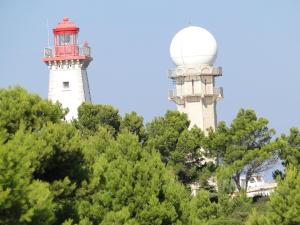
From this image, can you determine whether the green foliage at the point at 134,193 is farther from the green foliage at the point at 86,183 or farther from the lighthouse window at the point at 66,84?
the lighthouse window at the point at 66,84

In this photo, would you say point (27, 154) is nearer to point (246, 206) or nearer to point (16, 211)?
point (16, 211)

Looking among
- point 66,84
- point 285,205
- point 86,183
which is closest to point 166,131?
point 66,84

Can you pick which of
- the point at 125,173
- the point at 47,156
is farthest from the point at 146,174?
the point at 47,156

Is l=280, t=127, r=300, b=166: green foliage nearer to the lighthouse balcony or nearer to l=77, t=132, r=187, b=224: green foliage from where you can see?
the lighthouse balcony

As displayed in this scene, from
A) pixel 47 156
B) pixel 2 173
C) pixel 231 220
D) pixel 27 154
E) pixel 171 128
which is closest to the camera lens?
pixel 2 173

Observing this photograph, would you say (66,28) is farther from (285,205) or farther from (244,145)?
(285,205)

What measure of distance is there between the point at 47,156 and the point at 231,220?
20788 millimetres

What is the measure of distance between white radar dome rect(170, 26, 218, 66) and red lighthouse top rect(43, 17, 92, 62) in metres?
4.83

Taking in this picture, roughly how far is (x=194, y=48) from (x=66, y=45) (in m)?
6.87

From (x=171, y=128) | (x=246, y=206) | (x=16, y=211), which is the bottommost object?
(x=16, y=211)

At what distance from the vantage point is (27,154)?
33.5 metres

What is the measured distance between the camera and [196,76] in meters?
82.5

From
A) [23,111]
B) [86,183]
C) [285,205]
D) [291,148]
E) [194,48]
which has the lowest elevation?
[86,183]

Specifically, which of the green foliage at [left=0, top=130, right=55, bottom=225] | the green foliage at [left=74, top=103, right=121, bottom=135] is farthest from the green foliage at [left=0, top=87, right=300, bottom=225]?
the green foliage at [left=74, top=103, right=121, bottom=135]
